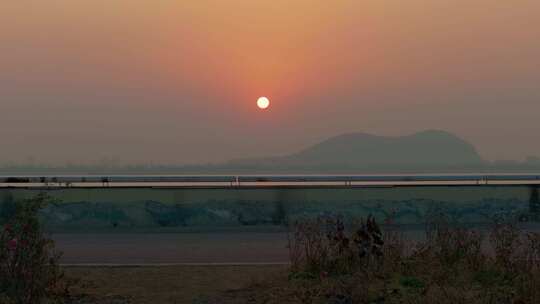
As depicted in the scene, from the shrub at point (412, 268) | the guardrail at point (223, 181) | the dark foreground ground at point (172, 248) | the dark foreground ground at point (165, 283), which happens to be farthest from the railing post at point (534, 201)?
the dark foreground ground at point (165, 283)

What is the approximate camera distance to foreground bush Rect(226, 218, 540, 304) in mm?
7875

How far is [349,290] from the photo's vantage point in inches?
315

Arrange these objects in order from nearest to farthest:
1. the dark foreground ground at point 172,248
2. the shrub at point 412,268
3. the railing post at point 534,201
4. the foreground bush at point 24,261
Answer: the foreground bush at point 24,261 < the shrub at point 412,268 < the dark foreground ground at point 172,248 < the railing post at point 534,201

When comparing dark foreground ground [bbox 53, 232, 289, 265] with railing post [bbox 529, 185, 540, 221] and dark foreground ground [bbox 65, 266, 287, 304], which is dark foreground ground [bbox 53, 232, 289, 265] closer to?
dark foreground ground [bbox 65, 266, 287, 304]

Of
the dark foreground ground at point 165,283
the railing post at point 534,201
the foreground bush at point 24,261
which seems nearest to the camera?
the foreground bush at point 24,261

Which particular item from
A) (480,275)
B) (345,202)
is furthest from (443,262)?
(345,202)

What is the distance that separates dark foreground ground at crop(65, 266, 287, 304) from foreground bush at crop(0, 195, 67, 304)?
2.81 feet

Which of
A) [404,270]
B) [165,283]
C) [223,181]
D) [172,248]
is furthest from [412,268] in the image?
[223,181]

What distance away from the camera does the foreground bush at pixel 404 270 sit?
788cm

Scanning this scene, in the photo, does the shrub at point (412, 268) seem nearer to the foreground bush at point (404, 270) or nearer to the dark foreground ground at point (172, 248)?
the foreground bush at point (404, 270)

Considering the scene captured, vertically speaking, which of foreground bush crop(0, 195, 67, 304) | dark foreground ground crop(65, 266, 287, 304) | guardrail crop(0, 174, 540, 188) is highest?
guardrail crop(0, 174, 540, 188)

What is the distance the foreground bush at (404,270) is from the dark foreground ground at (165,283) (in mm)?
437

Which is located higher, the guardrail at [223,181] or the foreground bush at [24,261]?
the guardrail at [223,181]

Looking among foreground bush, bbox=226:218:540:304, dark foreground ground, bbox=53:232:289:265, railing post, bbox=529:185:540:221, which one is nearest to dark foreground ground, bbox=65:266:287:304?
foreground bush, bbox=226:218:540:304
